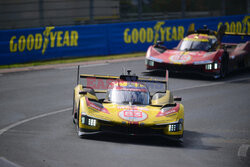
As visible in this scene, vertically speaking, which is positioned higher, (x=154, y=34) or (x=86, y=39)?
(x=154, y=34)

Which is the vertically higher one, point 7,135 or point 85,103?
point 85,103

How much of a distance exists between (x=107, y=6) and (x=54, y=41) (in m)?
6.52

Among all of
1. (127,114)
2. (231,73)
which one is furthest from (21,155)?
(231,73)

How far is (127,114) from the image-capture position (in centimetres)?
959

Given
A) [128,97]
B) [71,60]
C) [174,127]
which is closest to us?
[174,127]

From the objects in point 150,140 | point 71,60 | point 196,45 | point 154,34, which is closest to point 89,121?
point 150,140

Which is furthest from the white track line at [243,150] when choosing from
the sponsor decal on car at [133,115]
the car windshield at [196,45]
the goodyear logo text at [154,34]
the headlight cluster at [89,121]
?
the goodyear logo text at [154,34]

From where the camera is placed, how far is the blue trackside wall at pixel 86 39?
20.2m

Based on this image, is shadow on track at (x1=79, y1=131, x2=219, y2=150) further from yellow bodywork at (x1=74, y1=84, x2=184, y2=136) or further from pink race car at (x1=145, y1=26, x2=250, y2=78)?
pink race car at (x1=145, y1=26, x2=250, y2=78)

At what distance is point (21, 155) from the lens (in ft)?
26.8

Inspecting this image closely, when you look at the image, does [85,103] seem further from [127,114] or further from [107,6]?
[107,6]

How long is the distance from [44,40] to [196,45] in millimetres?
6207

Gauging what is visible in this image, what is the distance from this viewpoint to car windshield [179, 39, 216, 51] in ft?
62.2

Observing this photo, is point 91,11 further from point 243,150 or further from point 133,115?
point 243,150
